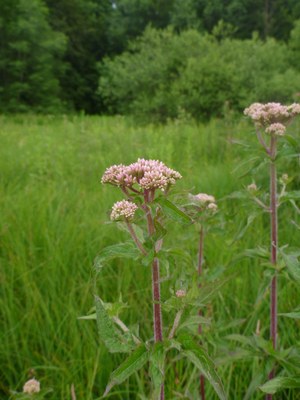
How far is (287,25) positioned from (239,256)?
80.6 feet

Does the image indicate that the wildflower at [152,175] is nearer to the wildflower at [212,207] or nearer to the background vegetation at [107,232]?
the background vegetation at [107,232]

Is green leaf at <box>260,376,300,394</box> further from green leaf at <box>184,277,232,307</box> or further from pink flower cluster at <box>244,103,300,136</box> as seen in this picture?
pink flower cluster at <box>244,103,300,136</box>

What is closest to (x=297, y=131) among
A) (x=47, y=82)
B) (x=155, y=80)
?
(x=155, y=80)

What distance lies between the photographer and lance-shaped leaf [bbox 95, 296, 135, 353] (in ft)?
2.82

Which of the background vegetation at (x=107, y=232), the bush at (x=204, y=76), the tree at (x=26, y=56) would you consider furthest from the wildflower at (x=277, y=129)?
the tree at (x=26, y=56)

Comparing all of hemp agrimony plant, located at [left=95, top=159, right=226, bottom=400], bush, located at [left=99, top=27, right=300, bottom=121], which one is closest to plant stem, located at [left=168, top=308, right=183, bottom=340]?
hemp agrimony plant, located at [left=95, top=159, right=226, bottom=400]

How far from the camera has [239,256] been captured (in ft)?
4.67

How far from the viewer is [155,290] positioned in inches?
36.6

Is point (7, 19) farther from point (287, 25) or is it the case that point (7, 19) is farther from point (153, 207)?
point (153, 207)

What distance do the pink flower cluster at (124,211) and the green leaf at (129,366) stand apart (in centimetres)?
27

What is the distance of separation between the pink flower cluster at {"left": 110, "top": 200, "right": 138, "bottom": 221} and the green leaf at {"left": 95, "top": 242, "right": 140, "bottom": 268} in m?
0.07

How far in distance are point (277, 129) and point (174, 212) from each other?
0.72 m

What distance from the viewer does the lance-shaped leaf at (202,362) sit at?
2.54ft

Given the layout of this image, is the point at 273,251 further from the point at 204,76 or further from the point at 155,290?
the point at 204,76
